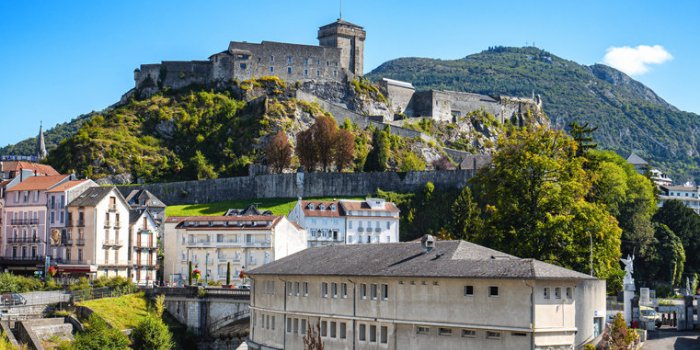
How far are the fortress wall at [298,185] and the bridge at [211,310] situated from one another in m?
45.5

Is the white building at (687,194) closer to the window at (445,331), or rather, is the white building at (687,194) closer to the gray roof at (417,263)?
the gray roof at (417,263)

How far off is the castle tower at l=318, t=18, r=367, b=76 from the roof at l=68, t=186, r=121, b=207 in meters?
75.5

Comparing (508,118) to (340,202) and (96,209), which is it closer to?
(340,202)

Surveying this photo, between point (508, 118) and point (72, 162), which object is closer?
point (72, 162)

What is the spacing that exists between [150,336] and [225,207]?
52.2 meters

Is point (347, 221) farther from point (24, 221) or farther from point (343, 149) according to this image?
point (24, 221)

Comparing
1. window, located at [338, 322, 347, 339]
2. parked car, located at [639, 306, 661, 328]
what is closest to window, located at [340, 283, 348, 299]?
window, located at [338, 322, 347, 339]

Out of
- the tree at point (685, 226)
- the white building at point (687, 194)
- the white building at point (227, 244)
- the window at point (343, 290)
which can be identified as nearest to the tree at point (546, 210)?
the window at point (343, 290)

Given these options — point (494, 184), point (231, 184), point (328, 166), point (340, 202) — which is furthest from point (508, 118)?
point (494, 184)

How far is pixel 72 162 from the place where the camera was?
128m

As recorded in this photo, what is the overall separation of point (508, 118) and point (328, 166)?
183 feet

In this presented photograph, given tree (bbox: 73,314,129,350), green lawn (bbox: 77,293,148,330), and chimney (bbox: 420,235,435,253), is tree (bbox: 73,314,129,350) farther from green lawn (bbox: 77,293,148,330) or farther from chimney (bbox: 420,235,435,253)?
chimney (bbox: 420,235,435,253)

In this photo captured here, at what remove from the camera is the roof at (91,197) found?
81.3 m

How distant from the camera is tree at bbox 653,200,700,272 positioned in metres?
98.2
